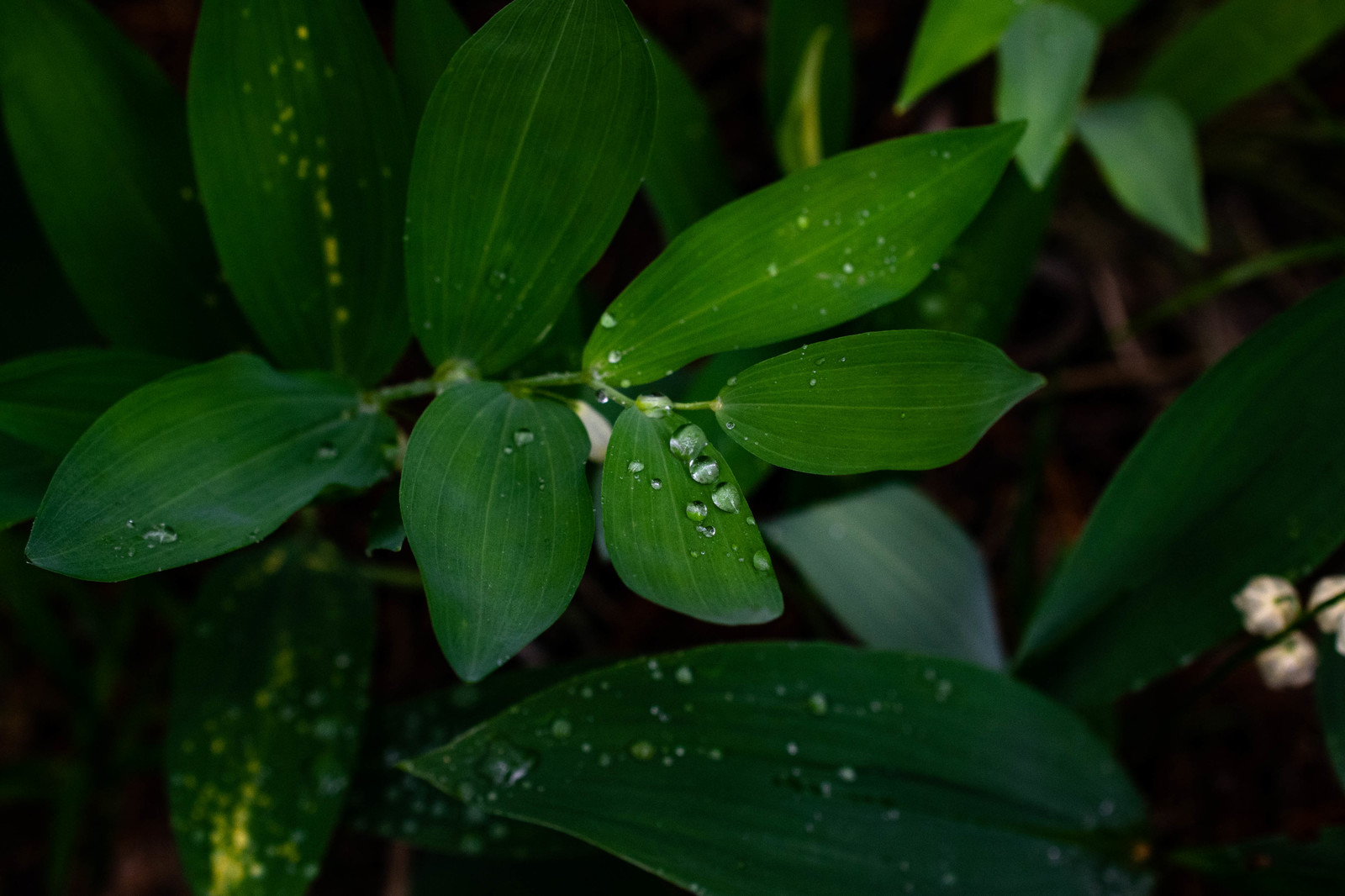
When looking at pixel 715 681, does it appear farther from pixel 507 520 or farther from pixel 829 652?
pixel 507 520

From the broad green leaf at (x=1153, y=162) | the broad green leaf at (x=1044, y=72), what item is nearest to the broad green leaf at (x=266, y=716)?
the broad green leaf at (x=1044, y=72)

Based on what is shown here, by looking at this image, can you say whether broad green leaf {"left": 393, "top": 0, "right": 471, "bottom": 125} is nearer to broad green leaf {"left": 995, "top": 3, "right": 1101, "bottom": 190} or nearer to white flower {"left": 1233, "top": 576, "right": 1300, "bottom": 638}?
broad green leaf {"left": 995, "top": 3, "right": 1101, "bottom": 190}

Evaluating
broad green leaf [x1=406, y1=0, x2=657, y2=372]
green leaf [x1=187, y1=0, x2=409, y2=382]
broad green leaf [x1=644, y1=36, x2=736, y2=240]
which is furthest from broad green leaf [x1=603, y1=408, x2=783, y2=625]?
broad green leaf [x1=644, y1=36, x2=736, y2=240]

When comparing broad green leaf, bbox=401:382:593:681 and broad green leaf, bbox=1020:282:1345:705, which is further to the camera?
broad green leaf, bbox=1020:282:1345:705

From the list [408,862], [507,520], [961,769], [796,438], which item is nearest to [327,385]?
[507,520]

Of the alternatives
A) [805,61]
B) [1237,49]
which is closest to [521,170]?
[805,61]

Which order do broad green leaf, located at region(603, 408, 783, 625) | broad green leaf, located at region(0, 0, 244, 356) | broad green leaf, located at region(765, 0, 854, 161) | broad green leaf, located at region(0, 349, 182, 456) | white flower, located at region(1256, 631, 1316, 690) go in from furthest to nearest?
broad green leaf, located at region(765, 0, 854, 161) → white flower, located at region(1256, 631, 1316, 690) → broad green leaf, located at region(0, 0, 244, 356) → broad green leaf, located at region(0, 349, 182, 456) → broad green leaf, located at region(603, 408, 783, 625)

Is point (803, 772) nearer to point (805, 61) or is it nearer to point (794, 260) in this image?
Result: point (794, 260)
